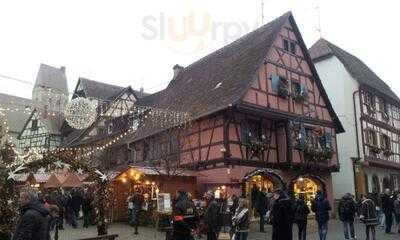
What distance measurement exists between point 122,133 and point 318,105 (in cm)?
1280

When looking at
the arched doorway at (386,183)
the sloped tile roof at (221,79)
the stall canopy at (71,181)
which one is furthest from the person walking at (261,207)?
the arched doorway at (386,183)

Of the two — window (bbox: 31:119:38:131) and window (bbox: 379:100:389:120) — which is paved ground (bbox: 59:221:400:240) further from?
window (bbox: 31:119:38:131)

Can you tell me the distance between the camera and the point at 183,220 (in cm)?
1004

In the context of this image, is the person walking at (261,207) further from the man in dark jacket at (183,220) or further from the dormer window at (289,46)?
the dormer window at (289,46)

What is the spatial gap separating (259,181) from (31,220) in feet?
57.3

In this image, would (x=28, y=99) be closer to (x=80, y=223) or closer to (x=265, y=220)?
(x=80, y=223)

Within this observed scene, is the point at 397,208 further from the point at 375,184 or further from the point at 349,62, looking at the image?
the point at 349,62

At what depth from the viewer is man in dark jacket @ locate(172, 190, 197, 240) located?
9.98 m

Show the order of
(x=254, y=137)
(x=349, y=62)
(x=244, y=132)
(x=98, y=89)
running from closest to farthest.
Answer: (x=244, y=132) → (x=254, y=137) → (x=349, y=62) → (x=98, y=89)

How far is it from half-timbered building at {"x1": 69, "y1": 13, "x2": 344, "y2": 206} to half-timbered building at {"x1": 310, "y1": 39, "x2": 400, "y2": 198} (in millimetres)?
2563

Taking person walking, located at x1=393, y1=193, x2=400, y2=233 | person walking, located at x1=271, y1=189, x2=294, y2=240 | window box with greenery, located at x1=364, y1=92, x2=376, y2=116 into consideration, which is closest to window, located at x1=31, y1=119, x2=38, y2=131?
window box with greenery, located at x1=364, y1=92, x2=376, y2=116

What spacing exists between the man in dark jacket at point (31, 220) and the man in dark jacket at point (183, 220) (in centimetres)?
365

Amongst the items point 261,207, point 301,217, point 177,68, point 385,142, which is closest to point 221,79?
point 261,207

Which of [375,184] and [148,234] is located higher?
[375,184]
